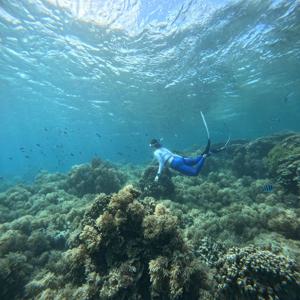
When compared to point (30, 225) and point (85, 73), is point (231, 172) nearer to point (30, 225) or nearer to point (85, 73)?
point (30, 225)

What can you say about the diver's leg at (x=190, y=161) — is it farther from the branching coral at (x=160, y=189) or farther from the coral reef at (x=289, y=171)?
→ the coral reef at (x=289, y=171)

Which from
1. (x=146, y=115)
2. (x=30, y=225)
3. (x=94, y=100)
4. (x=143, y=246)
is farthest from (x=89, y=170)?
(x=146, y=115)

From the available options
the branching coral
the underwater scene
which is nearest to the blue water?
the underwater scene

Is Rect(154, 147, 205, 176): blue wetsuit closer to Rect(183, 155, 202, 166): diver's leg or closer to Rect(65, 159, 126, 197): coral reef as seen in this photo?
Rect(183, 155, 202, 166): diver's leg

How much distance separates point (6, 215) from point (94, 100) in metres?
27.1

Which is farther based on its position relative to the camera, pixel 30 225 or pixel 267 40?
pixel 267 40

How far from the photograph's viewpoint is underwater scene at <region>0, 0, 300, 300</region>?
4.48 m

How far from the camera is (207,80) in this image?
2794cm

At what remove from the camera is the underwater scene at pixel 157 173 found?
4480 millimetres

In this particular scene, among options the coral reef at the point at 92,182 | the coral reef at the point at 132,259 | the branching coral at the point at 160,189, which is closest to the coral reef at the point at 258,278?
the coral reef at the point at 132,259

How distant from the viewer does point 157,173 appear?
909 centimetres

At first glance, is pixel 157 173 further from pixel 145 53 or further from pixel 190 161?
pixel 145 53

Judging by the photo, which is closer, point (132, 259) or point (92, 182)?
point (132, 259)

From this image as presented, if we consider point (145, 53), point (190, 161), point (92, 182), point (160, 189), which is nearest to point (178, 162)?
point (190, 161)
